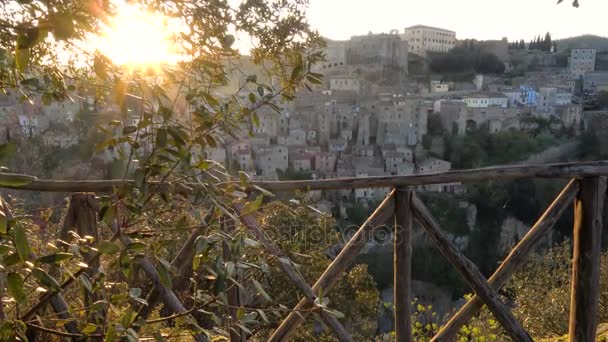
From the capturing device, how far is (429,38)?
59.7 metres

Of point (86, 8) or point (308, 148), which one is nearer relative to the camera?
point (86, 8)

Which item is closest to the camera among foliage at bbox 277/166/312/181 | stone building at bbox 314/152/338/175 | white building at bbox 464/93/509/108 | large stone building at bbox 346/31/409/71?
foliage at bbox 277/166/312/181

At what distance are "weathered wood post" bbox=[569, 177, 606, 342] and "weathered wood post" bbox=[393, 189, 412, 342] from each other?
715mm

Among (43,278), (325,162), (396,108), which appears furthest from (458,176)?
(396,108)

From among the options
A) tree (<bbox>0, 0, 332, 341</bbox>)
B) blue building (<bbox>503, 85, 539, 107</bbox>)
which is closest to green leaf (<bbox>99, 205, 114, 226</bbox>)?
tree (<bbox>0, 0, 332, 341</bbox>)

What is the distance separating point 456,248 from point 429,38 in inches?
2418

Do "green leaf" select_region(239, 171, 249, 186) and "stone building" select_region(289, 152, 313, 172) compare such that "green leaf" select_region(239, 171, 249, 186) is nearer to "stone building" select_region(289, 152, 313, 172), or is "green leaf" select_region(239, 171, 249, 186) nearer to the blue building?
"stone building" select_region(289, 152, 313, 172)

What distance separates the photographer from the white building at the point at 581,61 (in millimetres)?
53719

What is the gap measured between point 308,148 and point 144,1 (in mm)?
33266

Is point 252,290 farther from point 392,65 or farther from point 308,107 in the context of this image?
point 392,65

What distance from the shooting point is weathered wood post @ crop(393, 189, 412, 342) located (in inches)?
77.9

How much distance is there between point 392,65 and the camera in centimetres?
5009

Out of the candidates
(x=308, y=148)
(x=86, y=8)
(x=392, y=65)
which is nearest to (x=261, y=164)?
(x=308, y=148)

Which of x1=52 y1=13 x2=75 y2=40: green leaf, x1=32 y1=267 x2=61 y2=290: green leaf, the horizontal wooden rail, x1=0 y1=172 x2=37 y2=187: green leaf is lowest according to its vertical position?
the horizontal wooden rail
